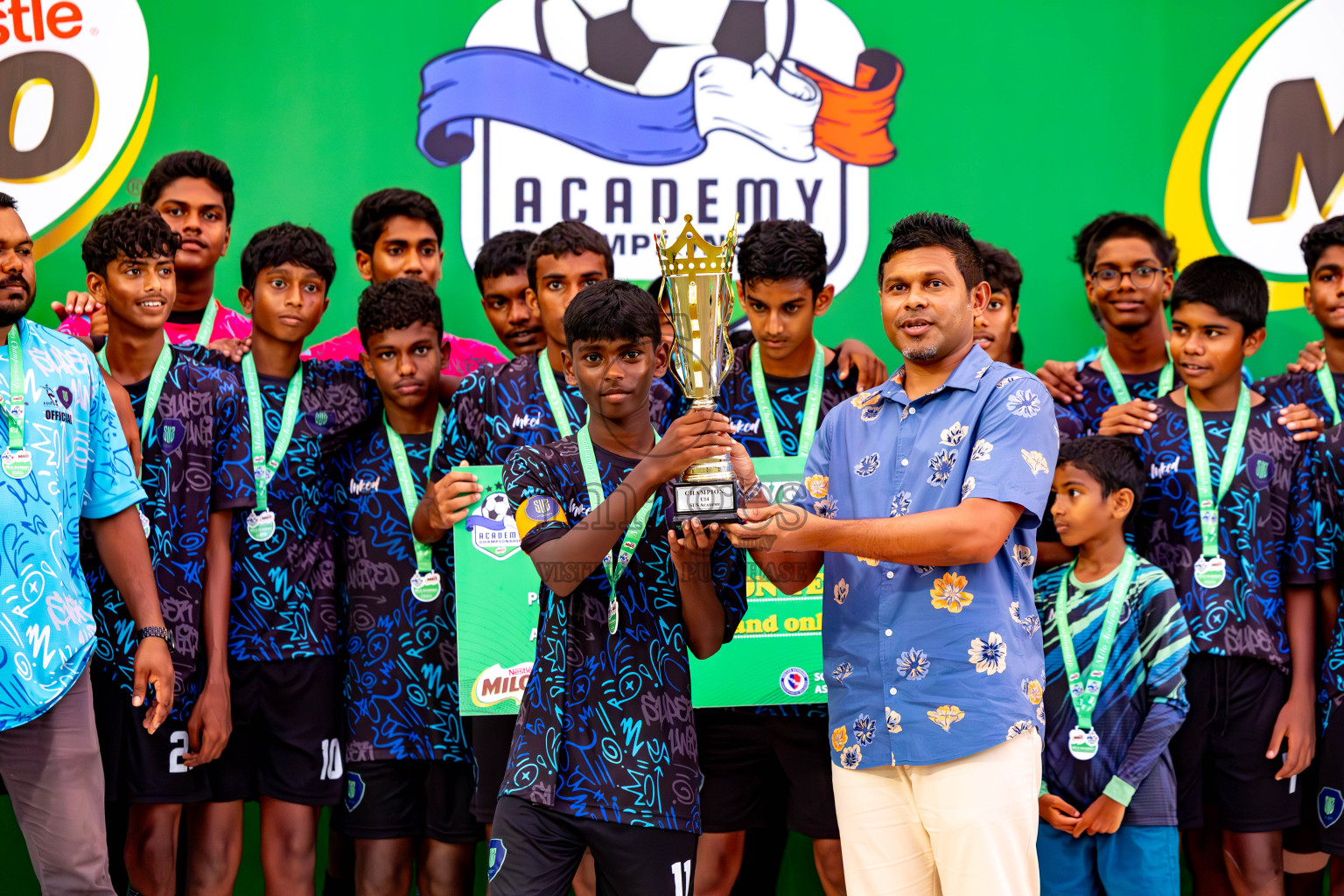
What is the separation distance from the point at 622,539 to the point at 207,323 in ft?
7.89

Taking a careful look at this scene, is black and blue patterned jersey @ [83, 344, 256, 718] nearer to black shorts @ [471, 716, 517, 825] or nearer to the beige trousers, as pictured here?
black shorts @ [471, 716, 517, 825]

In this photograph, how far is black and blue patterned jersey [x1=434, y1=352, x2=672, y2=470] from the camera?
12.0 ft

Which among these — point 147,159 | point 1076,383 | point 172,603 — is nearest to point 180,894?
point 172,603

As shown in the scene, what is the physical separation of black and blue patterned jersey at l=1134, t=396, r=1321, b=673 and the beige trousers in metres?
1.49

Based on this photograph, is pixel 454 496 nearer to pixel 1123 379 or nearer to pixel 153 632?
pixel 153 632

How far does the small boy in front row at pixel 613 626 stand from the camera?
2623 millimetres

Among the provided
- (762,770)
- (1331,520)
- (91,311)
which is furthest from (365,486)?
(1331,520)

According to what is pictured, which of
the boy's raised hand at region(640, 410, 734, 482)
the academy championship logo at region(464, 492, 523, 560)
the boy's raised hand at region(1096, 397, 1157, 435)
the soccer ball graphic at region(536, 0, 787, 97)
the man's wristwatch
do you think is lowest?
the man's wristwatch

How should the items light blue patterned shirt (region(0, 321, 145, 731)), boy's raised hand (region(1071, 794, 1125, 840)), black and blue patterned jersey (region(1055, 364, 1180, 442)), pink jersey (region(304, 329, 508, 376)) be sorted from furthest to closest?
pink jersey (region(304, 329, 508, 376))
black and blue patterned jersey (region(1055, 364, 1180, 442))
boy's raised hand (region(1071, 794, 1125, 840))
light blue patterned shirt (region(0, 321, 145, 731))

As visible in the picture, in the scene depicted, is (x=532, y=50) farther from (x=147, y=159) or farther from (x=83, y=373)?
(x=83, y=373)

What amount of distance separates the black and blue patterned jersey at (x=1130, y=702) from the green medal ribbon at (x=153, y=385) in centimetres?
289

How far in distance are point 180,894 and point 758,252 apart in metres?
3.35

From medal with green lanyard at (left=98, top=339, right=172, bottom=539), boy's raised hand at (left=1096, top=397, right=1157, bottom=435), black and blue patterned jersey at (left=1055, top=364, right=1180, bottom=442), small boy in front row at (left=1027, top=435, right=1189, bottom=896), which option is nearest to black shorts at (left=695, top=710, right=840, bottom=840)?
Result: small boy in front row at (left=1027, top=435, right=1189, bottom=896)

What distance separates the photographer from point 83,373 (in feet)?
10.6
